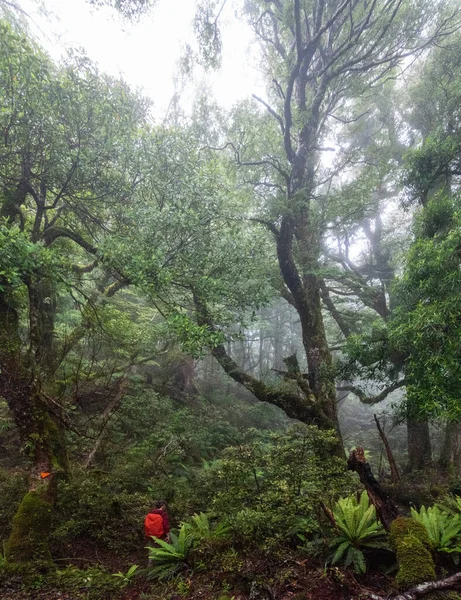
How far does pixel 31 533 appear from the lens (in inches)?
200

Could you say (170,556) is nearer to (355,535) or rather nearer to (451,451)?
(355,535)

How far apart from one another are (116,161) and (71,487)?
6758mm

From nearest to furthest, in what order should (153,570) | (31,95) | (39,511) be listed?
(153,570) → (39,511) → (31,95)

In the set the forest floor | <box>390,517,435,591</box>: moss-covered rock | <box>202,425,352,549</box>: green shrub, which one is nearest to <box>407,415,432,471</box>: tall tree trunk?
<box>202,425,352,549</box>: green shrub

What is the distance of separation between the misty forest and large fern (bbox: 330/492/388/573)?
3 centimetres

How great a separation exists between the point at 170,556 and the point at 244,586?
147 cm

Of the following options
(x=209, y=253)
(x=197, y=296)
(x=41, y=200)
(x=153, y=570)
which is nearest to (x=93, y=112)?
(x=41, y=200)

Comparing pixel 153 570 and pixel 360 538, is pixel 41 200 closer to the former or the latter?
pixel 153 570

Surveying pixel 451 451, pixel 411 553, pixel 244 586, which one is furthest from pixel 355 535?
pixel 451 451

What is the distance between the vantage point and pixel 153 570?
4789mm

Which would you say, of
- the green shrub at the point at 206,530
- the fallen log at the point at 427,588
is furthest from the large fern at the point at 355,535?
the green shrub at the point at 206,530

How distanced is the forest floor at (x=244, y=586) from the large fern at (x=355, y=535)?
19 centimetres

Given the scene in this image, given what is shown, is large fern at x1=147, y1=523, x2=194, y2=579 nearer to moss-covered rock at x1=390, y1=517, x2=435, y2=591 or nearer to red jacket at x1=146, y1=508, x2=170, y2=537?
red jacket at x1=146, y1=508, x2=170, y2=537

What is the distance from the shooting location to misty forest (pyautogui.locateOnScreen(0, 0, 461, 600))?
444 centimetres
